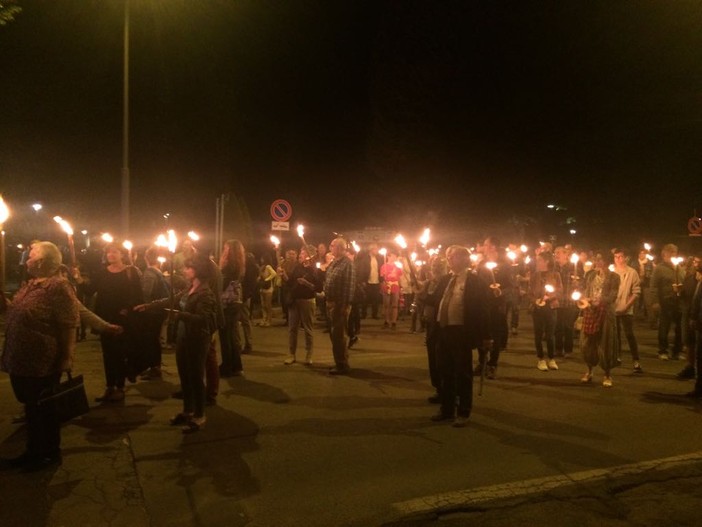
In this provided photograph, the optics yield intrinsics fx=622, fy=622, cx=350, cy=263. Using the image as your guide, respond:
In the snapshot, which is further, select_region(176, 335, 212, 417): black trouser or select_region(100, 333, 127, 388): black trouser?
select_region(100, 333, 127, 388): black trouser

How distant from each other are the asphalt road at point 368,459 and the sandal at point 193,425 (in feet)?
0.28

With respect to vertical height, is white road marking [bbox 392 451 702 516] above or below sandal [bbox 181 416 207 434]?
below

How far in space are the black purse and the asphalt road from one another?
48cm

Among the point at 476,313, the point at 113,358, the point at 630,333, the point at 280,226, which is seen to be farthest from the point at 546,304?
the point at 280,226

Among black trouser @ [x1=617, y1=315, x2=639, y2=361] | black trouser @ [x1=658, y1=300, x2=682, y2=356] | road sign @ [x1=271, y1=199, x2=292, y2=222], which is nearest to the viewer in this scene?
black trouser @ [x1=617, y1=315, x2=639, y2=361]

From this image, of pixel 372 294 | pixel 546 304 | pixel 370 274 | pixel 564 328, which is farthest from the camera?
pixel 372 294

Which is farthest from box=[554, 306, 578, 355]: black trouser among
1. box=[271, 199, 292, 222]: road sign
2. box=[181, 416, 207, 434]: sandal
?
box=[271, 199, 292, 222]: road sign

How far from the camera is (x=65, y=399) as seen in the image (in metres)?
5.76

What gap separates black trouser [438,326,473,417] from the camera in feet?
23.0

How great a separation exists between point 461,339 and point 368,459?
187 centimetres

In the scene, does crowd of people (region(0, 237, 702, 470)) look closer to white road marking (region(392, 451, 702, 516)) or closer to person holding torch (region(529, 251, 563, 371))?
person holding torch (region(529, 251, 563, 371))

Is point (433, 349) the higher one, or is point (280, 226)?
point (280, 226)

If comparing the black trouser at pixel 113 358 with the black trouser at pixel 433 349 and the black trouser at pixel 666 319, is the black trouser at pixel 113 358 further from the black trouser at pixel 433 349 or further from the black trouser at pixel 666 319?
the black trouser at pixel 666 319

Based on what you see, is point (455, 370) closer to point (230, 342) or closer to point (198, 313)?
point (198, 313)
